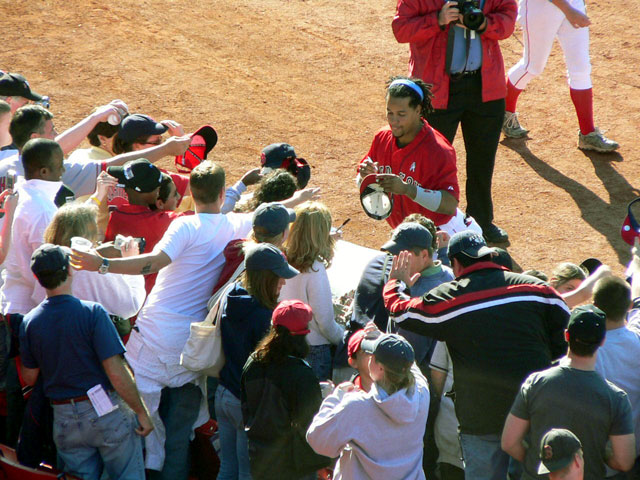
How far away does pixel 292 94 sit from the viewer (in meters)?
9.98

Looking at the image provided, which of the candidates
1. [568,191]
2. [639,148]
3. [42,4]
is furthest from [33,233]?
[42,4]

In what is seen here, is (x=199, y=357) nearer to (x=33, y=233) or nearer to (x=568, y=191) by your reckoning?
(x=33, y=233)

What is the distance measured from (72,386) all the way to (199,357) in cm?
63

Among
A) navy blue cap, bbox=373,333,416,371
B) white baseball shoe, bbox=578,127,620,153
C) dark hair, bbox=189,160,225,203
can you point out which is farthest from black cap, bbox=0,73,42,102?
white baseball shoe, bbox=578,127,620,153

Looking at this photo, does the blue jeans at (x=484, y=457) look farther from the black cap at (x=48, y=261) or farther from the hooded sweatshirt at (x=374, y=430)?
the black cap at (x=48, y=261)

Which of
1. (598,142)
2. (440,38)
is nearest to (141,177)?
(440,38)

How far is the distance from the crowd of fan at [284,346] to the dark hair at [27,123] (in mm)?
630

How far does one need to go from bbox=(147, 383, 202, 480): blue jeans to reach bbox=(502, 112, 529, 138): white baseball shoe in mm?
5280

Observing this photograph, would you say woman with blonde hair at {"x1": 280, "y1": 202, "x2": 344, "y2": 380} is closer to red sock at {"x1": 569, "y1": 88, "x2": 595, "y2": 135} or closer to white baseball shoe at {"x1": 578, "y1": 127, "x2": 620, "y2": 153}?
red sock at {"x1": 569, "y1": 88, "x2": 595, "y2": 135}

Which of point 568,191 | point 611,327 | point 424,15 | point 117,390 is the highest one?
point 424,15

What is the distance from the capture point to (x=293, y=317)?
4043mm

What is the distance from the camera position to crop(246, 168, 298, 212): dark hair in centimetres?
536

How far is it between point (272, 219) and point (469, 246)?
1027 millimetres

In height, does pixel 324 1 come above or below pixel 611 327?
below
